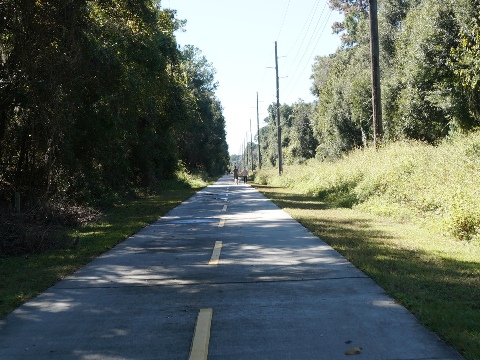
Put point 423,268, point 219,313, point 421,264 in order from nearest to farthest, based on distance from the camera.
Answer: point 219,313, point 423,268, point 421,264

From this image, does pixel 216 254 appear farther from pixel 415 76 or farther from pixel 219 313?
pixel 415 76

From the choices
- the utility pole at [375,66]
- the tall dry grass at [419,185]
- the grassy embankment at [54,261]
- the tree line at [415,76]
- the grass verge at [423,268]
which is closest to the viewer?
the grass verge at [423,268]

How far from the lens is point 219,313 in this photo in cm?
589

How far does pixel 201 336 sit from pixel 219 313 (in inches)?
32.5

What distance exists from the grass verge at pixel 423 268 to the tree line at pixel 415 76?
17.7 ft

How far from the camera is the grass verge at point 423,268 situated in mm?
5184

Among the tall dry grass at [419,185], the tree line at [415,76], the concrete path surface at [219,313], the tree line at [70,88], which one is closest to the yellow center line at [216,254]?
the concrete path surface at [219,313]

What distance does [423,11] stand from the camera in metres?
28.4

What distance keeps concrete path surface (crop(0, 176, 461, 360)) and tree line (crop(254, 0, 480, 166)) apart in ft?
28.2

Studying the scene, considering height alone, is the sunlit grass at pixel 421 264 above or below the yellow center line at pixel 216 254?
above

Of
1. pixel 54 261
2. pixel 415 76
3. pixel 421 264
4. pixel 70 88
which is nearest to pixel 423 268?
pixel 421 264

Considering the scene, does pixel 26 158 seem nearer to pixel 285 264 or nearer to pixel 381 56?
pixel 285 264

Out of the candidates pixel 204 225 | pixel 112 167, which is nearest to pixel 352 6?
pixel 112 167

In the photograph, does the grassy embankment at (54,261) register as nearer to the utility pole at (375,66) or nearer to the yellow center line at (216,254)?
the yellow center line at (216,254)
